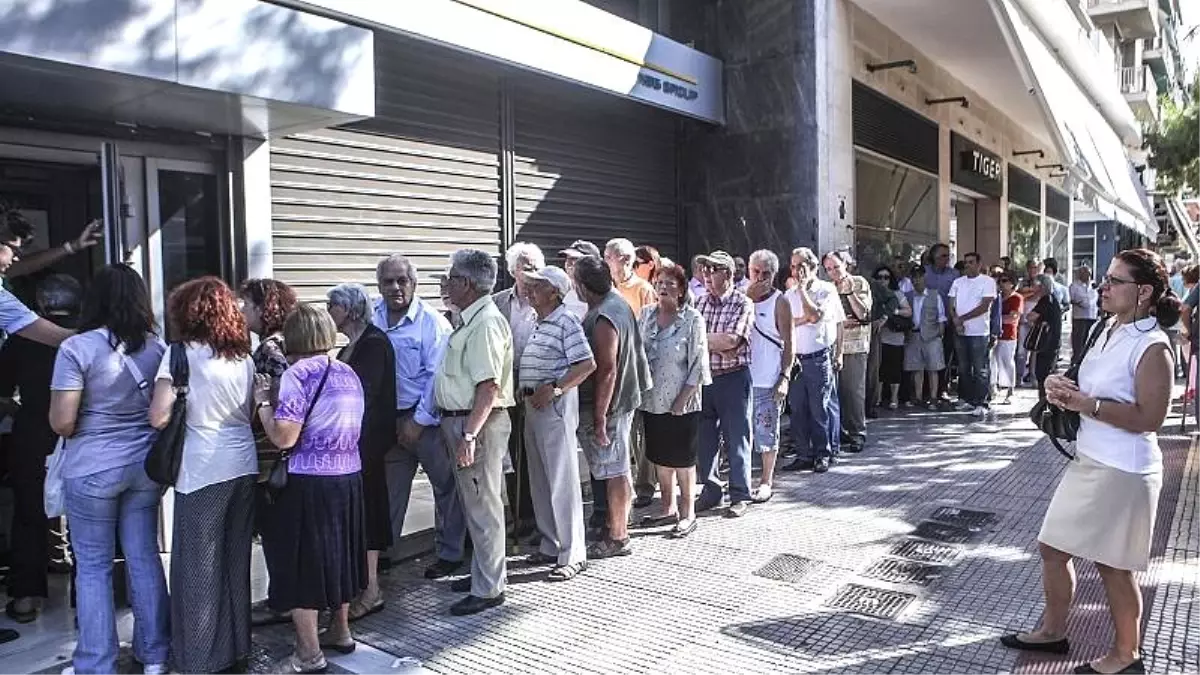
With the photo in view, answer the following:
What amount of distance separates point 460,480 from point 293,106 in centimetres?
258

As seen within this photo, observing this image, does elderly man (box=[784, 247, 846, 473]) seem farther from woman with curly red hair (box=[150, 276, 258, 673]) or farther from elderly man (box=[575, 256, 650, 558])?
woman with curly red hair (box=[150, 276, 258, 673])

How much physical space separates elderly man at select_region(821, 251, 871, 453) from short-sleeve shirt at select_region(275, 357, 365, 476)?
5.14m

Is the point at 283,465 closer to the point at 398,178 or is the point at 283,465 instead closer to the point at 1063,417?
the point at 1063,417

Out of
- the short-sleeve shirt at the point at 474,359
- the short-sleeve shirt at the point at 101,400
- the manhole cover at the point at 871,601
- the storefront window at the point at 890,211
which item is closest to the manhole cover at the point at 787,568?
the manhole cover at the point at 871,601

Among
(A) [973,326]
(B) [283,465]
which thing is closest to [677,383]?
(B) [283,465]

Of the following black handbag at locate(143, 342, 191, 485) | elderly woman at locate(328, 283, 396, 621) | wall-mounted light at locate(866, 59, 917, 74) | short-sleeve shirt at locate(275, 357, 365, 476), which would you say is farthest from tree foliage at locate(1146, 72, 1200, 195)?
black handbag at locate(143, 342, 191, 485)

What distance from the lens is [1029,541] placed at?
549cm

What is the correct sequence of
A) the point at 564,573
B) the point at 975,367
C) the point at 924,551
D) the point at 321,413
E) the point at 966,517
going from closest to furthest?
the point at 321,413 → the point at 564,573 → the point at 924,551 → the point at 966,517 → the point at 975,367

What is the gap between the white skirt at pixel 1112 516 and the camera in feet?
11.3

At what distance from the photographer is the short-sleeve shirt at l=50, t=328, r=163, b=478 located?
11.6ft

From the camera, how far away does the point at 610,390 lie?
5.02 metres

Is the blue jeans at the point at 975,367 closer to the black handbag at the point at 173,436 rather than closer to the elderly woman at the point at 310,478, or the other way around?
the elderly woman at the point at 310,478

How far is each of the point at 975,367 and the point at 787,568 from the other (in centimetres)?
589

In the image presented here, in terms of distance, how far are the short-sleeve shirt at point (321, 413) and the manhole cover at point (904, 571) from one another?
9.53 ft
